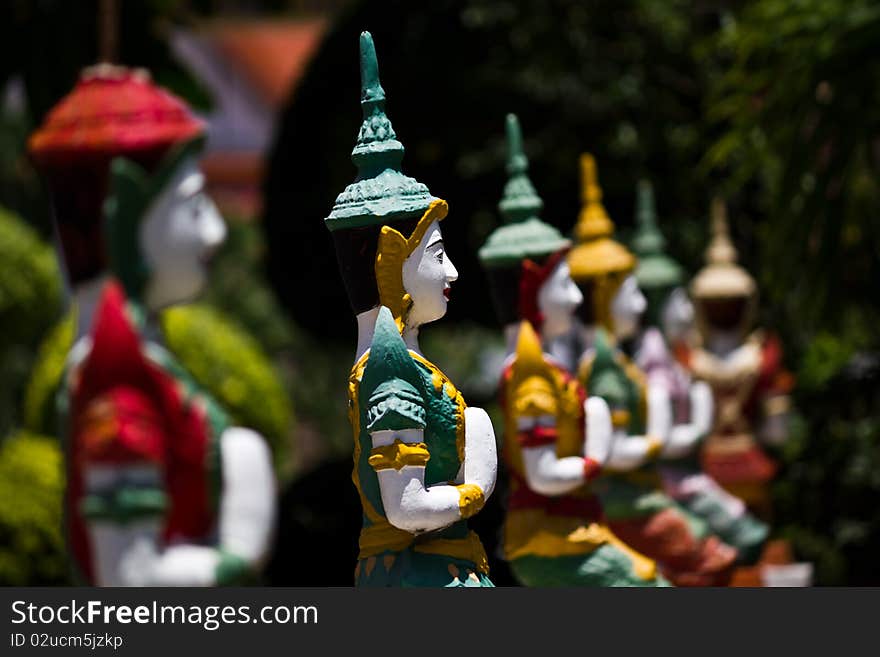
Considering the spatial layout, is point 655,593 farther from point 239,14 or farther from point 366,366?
point 239,14

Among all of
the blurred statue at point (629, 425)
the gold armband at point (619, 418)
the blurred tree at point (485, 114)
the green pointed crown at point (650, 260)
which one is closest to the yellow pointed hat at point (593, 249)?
the blurred statue at point (629, 425)

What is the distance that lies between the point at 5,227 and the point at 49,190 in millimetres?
4899

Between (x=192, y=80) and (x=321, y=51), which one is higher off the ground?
(x=321, y=51)

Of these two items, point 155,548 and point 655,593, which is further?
point 155,548

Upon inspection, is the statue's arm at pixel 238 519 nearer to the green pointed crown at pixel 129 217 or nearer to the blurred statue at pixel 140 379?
the blurred statue at pixel 140 379

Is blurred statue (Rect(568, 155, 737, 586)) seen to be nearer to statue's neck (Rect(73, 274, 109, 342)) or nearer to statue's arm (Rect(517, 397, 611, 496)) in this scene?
statue's arm (Rect(517, 397, 611, 496))

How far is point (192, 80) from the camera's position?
9.79 meters

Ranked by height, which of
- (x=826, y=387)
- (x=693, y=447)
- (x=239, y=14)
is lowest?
(x=693, y=447)

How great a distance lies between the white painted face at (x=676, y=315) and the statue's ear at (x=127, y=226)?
354 centimetres

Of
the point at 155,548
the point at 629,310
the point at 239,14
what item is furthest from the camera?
the point at 239,14

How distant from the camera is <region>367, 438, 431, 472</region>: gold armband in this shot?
4500mm

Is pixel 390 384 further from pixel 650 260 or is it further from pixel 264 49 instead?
pixel 264 49

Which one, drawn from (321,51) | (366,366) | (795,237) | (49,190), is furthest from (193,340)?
(366,366)

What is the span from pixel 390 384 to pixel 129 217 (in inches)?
61.1
